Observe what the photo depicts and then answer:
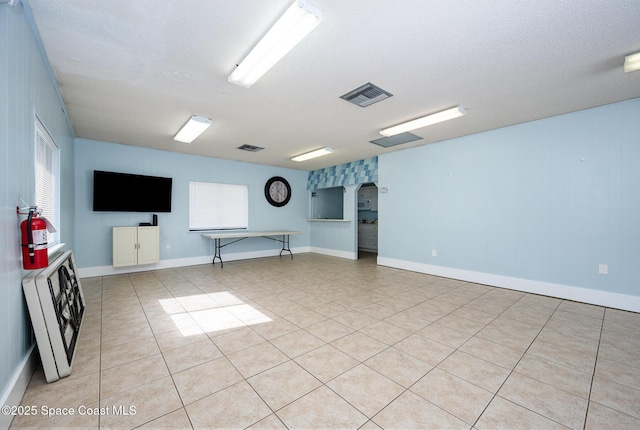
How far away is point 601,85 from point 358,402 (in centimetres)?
404

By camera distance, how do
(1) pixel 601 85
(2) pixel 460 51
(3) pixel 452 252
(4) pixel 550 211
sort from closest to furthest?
1. (2) pixel 460 51
2. (1) pixel 601 85
3. (4) pixel 550 211
4. (3) pixel 452 252

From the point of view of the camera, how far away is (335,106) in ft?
10.9

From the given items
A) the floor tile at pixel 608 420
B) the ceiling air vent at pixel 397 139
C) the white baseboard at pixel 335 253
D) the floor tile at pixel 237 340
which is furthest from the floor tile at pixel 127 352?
the white baseboard at pixel 335 253

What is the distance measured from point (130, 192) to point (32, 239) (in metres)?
4.01

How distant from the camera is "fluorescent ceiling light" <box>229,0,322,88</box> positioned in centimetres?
174

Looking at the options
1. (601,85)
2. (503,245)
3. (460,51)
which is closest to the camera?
(460,51)

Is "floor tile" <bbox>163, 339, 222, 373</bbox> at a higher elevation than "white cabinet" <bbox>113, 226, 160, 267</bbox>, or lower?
lower

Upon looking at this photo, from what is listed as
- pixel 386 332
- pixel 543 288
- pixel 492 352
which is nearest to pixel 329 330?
pixel 386 332

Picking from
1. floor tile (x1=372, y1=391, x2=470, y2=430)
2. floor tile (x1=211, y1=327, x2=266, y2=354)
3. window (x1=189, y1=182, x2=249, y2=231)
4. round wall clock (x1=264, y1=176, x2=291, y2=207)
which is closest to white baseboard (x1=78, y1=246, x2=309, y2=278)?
window (x1=189, y1=182, x2=249, y2=231)

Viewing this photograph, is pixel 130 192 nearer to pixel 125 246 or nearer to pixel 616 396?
pixel 125 246

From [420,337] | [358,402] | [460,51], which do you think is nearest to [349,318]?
[420,337]

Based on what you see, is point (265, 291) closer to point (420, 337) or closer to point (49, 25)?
A: point (420, 337)

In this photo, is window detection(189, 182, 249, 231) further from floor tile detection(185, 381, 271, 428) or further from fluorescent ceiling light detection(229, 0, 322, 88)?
floor tile detection(185, 381, 271, 428)

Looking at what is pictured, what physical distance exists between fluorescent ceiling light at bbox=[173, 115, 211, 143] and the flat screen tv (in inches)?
54.5
